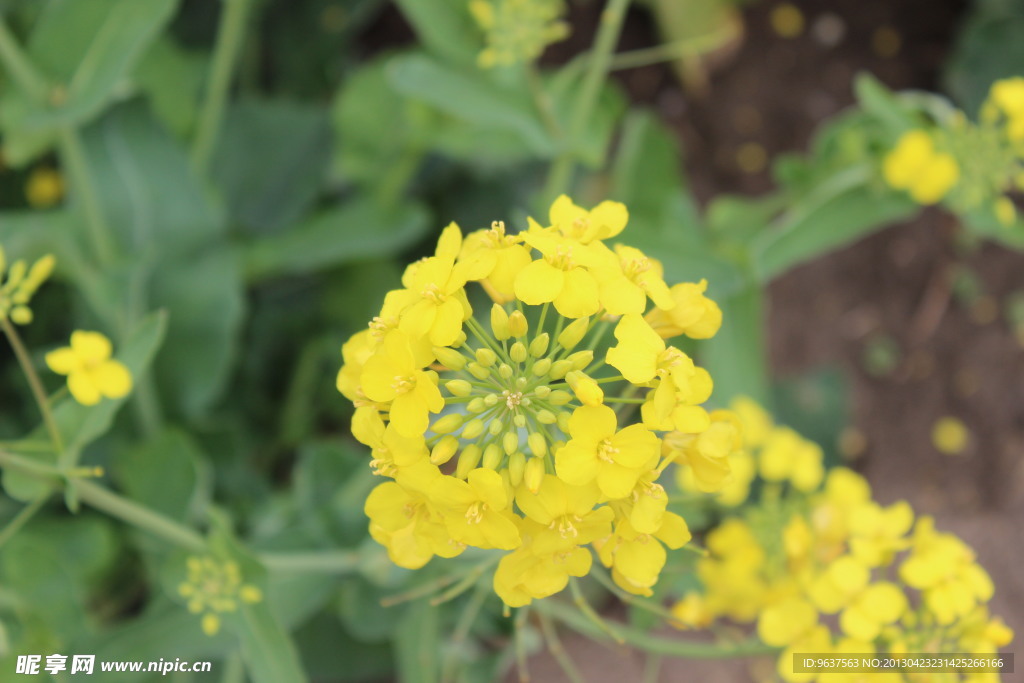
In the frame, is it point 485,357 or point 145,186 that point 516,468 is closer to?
point 485,357

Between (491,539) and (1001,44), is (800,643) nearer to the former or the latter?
(491,539)

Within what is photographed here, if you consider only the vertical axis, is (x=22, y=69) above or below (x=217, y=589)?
above

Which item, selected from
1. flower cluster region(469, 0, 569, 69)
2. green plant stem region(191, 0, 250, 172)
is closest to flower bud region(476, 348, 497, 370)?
flower cluster region(469, 0, 569, 69)

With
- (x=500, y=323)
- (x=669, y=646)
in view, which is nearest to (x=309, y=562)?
(x=669, y=646)

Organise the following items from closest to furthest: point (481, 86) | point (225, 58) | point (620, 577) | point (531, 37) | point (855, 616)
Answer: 1. point (620, 577)
2. point (855, 616)
3. point (531, 37)
4. point (481, 86)
5. point (225, 58)

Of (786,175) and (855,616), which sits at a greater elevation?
(786,175)

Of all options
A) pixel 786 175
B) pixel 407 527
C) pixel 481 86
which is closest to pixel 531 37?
pixel 481 86

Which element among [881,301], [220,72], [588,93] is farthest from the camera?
[881,301]

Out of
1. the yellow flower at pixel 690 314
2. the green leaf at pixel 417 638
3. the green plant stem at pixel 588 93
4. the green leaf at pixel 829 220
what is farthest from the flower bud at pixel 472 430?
the green leaf at pixel 829 220
